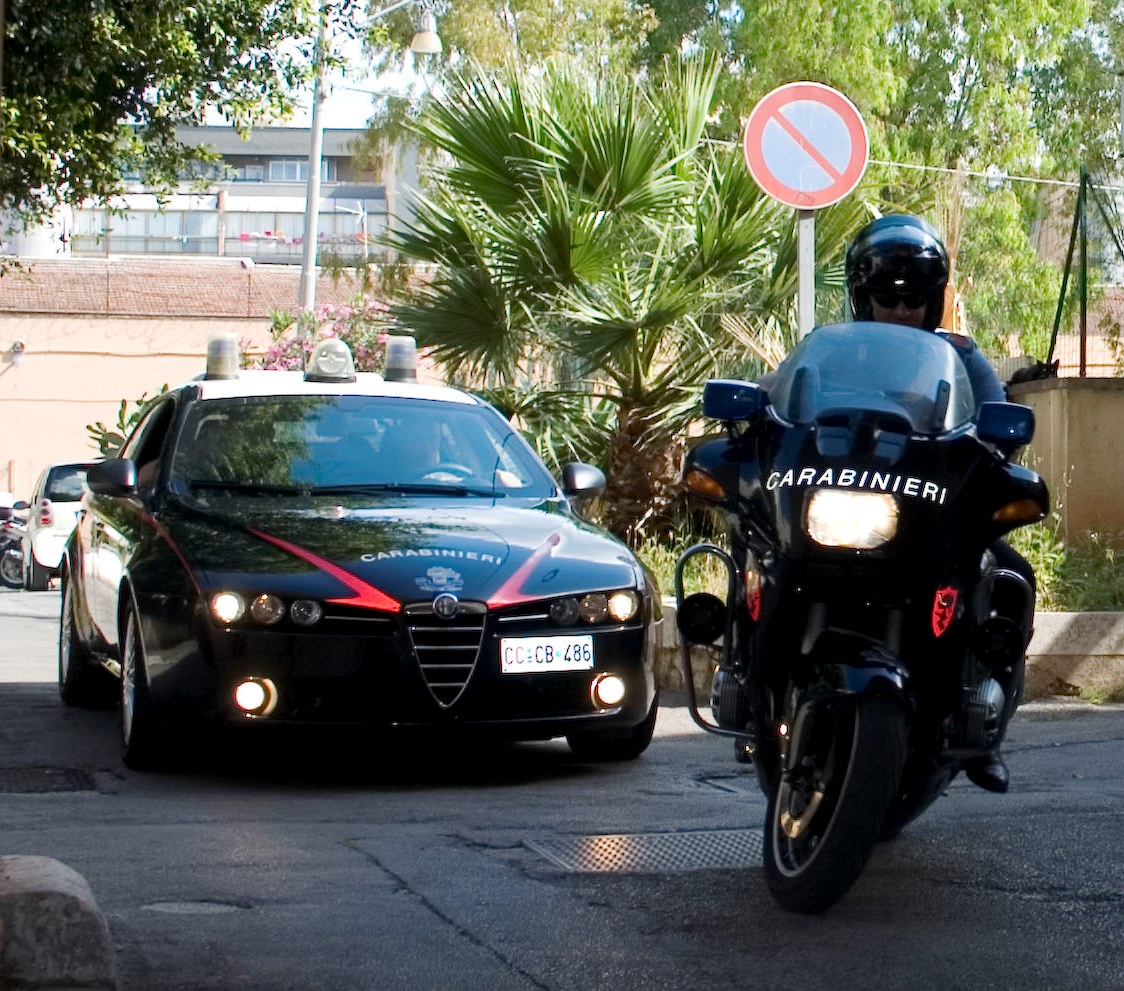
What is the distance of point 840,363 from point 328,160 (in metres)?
→ 75.6

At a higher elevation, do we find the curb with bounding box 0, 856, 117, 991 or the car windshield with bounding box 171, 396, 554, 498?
the car windshield with bounding box 171, 396, 554, 498

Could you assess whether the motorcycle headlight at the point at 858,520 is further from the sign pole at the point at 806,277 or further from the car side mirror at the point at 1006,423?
the sign pole at the point at 806,277

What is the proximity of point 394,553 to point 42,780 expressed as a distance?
5.01 feet

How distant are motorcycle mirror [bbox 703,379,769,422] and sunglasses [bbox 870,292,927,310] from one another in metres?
0.72

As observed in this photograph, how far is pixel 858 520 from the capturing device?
477 centimetres

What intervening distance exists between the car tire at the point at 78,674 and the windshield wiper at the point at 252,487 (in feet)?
5.29

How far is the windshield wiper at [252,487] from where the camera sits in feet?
27.3

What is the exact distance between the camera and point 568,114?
1316 centimetres

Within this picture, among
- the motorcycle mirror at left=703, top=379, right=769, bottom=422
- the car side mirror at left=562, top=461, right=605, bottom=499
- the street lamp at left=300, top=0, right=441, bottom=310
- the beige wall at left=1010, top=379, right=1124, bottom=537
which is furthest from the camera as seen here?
the street lamp at left=300, top=0, right=441, bottom=310

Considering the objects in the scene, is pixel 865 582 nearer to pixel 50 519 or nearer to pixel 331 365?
pixel 331 365

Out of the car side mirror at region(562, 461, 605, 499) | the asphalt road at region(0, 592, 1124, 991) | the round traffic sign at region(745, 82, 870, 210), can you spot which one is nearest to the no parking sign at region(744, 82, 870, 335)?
the round traffic sign at region(745, 82, 870, 210)

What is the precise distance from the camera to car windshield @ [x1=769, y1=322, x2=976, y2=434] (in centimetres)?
493

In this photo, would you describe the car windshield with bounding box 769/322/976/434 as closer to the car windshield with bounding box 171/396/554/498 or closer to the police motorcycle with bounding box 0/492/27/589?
the car windshield with bounding box 171/396/554/498

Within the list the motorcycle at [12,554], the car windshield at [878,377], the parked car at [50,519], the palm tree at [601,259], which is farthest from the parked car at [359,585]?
the motorcycle at [12,554]
